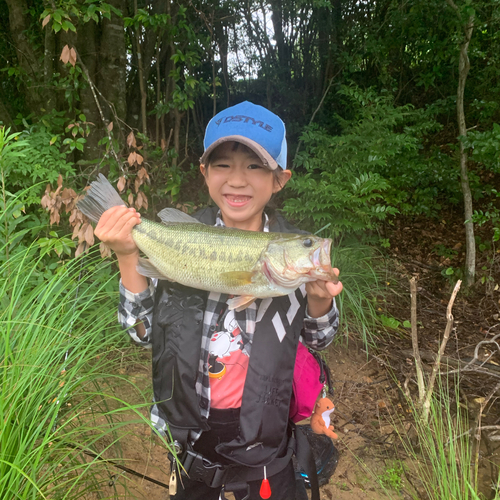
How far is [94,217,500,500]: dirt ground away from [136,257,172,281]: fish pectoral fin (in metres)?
1.51

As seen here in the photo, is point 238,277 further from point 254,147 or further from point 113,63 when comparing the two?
point 113,63

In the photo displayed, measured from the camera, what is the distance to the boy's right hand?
1652 mm

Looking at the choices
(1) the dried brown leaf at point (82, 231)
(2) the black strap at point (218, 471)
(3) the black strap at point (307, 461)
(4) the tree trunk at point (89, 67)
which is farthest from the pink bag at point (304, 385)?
(4) the tree trunk at point (89, 67)

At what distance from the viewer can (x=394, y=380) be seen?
3.61 m

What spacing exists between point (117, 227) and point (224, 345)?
0.84m

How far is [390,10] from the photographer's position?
6719 mm

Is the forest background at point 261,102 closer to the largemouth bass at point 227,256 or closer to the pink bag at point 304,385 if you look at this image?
the largemouth bass at point 227,256

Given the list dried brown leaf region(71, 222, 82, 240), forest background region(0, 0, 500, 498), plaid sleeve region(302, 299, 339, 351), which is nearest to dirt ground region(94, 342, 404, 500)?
forest background region(0, 0, 500, 498)

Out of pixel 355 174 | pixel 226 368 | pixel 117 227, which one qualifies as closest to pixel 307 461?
pixel 226 368

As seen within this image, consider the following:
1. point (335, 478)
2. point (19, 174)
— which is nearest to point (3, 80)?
point (19, 174)

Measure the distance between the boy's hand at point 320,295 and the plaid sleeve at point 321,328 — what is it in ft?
0.10

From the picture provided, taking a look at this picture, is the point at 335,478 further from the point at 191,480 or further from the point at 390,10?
the point at 390,10

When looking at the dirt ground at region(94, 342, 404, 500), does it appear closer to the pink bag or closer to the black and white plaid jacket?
the pink bag

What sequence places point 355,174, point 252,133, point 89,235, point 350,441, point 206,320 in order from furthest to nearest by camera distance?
1. point 355,174
2. point 350,441
3. point 89,235
4. point 206,320
5. point 252,133
